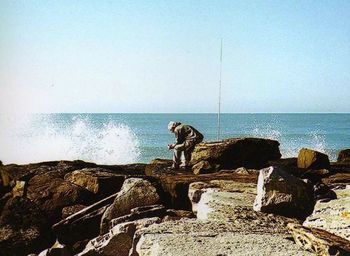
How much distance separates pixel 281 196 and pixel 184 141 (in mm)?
6535

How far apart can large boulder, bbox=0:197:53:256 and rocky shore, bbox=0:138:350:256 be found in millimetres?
15

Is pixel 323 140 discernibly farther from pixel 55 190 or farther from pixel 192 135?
pixel 55 190

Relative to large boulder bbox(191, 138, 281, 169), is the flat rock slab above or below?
above

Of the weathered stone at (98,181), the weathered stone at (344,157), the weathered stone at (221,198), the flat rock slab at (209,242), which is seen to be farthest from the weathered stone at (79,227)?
the weathered stone at (344,157)

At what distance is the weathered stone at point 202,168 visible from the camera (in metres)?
10.1

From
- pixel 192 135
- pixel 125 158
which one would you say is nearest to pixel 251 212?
Answer: pixel 192 135

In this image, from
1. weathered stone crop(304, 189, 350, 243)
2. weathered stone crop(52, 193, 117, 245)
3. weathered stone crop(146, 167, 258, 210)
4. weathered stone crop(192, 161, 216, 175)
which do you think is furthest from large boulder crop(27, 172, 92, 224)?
weathered stone crop(304, 189, 350, 243)

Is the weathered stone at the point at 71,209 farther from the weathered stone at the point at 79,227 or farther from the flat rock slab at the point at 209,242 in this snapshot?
the flat rock slab at the point at 209,242

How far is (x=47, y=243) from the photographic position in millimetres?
6785

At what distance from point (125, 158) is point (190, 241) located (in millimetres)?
32723

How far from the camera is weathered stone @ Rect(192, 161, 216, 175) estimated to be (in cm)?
1011

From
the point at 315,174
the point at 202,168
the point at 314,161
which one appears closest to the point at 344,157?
the point at 314,161

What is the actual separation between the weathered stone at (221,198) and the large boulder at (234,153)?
3.45 m

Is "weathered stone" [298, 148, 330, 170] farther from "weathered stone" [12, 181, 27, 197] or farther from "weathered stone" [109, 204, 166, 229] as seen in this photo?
"weathered stone" [12, 181, 27, 197]
